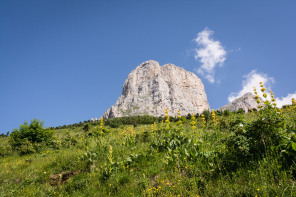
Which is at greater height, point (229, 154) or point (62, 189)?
point (229, 154)

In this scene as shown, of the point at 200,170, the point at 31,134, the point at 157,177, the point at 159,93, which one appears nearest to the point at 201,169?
the point at 200,170

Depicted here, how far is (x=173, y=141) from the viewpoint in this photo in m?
5.43

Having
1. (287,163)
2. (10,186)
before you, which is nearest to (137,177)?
(287,163)

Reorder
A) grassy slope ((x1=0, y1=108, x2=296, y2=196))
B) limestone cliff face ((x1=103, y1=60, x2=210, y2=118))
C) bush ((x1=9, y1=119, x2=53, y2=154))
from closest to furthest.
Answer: grassy slope ((x1=0, y1=108, x2=296, y2=196)) < bush ((x1=9, y1=119, x2=53, y2=154)) < limestone cliff face ((x1=103, y1=60, x2=210, y2=118))

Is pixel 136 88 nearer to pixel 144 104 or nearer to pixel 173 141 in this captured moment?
pixel 144 104

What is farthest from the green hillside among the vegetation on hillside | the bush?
the bush

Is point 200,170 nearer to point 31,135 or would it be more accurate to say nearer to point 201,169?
point 201,169

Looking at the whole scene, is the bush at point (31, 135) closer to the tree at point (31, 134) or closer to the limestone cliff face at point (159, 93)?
the tree at point (31, 134)

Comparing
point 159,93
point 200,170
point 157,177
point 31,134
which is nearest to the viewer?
point 200,170

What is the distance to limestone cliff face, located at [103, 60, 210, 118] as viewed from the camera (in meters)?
151

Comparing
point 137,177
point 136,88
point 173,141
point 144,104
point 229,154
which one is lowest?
point 137,177

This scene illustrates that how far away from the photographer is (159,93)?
157 m

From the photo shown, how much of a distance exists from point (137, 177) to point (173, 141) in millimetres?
1672

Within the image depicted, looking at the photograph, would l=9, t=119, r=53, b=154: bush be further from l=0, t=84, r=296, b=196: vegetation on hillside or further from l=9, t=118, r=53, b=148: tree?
l=0, t=84, r=296, b=196: vegetation on hillside
